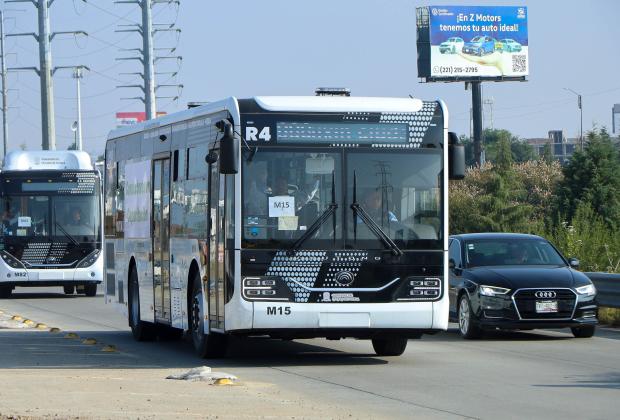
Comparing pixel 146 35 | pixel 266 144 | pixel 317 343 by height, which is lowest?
pixel 317 343

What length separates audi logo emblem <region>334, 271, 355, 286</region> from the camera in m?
15.6

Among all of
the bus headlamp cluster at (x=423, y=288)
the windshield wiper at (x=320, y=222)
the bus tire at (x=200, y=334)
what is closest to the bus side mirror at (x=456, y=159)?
the bus headlamp cluster at (x=423, y=288)

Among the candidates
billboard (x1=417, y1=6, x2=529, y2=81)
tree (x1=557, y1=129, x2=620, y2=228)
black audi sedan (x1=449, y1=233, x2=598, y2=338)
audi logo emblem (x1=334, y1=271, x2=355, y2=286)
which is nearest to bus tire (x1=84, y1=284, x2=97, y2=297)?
black audi sedan (x1=449, y1=233, x2=598, y2=338)

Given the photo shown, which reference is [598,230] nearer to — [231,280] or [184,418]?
[231,280]

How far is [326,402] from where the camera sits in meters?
12.5

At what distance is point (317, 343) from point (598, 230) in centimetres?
1033

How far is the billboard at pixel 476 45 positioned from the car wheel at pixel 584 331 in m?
78.7

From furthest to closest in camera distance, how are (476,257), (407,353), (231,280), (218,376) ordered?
(476,257)
(407,353)
(231,280)
(218,376)

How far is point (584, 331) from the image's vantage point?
20.2 m

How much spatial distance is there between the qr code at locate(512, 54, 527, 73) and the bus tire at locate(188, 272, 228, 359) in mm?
83712

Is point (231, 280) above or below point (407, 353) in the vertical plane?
above

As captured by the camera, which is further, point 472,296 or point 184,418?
point 472,296

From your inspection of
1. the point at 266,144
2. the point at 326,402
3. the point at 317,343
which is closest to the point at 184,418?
the point at 326,402

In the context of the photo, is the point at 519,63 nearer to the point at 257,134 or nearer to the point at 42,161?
the point at 42,161
